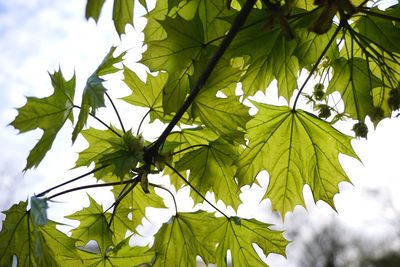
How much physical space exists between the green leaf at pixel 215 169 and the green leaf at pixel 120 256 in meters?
0.17

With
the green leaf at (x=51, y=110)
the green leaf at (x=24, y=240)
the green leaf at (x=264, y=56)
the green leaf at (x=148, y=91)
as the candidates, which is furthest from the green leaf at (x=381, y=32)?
the green leaf at (x=24, y=240)

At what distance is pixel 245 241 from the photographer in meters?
0.93

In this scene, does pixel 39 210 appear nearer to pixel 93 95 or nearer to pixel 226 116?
pixel 93 95

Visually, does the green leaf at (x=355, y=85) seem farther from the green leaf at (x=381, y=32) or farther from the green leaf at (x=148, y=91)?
the green leaf at (x=148, y=91)

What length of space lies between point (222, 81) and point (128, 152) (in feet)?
0.55

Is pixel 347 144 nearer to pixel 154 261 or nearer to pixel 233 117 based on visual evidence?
pixel 233 117

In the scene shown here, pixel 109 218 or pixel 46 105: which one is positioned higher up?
pixel 46 105

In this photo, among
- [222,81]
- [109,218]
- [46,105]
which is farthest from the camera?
[109,218]

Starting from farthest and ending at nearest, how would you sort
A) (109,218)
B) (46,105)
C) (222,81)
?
(109,218) → (46,105) → (222,81)

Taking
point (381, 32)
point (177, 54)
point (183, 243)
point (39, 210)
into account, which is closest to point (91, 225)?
point (183, 243)

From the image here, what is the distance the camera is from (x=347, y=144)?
2.64 ft

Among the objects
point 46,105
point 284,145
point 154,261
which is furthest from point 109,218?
point 284,145

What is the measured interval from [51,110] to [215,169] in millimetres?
294

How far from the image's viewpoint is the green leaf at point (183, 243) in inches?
34.4
